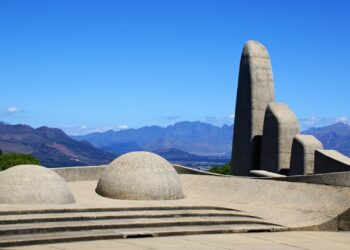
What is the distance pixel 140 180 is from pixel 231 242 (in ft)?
25.3

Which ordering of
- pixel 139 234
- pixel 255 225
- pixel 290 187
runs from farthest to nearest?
pixel 290 187
pixel 255 225
pixel 139 234

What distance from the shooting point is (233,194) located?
84.7 ft

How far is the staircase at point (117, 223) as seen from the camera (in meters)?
17.1

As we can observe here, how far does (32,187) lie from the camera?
21562mm

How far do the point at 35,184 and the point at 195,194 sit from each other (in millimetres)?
7714

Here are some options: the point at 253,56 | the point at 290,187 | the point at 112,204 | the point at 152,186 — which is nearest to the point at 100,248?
the point at 112,204

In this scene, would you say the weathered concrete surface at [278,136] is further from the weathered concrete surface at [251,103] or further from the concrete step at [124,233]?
the concrete step at [124,233]

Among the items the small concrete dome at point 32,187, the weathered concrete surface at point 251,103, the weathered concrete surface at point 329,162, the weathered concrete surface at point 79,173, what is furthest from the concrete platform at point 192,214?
the weathered concrete surface at point 251,103

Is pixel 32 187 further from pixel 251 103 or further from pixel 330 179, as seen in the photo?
pixel 251 103

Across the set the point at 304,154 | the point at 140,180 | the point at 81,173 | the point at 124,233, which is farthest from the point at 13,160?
the point at 124,233

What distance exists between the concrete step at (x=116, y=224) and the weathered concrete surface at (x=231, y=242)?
114 cm

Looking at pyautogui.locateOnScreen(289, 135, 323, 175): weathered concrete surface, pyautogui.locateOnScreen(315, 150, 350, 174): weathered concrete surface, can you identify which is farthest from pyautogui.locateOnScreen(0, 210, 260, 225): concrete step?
pyautogui.locateOnScreen(289, 135, 323, 175): weathered concrete surface

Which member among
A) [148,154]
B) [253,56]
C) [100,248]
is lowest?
[100,248]

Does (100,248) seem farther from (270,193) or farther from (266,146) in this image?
(266,146)
